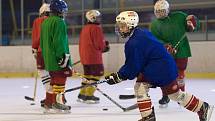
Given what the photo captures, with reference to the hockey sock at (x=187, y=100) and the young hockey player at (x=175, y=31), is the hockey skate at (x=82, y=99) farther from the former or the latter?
the hockey sock at (x=187, y=100)

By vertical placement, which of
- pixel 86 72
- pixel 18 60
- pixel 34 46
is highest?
pixel 34 46

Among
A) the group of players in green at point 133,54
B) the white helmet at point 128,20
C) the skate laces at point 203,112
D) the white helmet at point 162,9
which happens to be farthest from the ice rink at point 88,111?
the white helmet at point 128,20

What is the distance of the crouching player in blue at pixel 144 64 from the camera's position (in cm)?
338

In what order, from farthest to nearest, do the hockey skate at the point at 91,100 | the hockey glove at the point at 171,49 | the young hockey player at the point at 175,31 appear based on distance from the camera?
the hockey skate at the point at 91,100, the young hockey player at the point at 175,31, the hockey glove at the point at 171,49

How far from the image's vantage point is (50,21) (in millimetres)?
4590

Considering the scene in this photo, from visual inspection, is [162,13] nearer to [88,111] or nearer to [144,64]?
[88,111]

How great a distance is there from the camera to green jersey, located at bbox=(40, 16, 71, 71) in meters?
4.48

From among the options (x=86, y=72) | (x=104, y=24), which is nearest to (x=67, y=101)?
(x=86, y=72)

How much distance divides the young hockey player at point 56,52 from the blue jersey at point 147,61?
1165 millimetres

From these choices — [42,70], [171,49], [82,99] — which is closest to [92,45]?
[82,99]

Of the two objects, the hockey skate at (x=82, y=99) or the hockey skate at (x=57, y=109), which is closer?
the hockey skate at (x=57, y=109)

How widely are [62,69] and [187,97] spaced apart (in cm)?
137

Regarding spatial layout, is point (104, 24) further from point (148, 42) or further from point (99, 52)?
point (148, 42)

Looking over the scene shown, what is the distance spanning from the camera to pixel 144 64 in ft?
11.3
